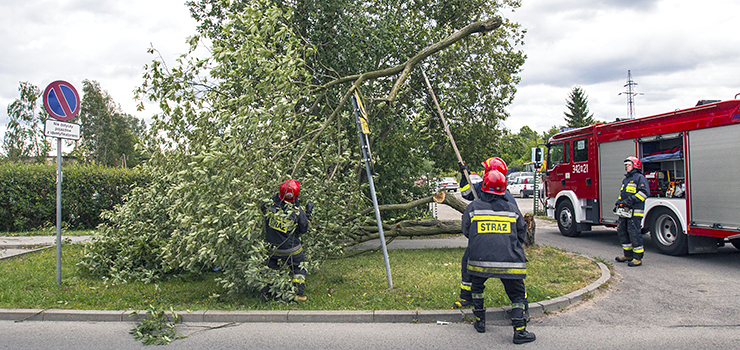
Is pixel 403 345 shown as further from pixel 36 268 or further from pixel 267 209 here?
pixel 36 268

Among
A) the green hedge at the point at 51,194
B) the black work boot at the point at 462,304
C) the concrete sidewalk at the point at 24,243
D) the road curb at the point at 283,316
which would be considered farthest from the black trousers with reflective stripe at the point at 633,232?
the concrete sidewalk at the point at 24,243

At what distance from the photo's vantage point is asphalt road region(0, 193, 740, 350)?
429 centimetres

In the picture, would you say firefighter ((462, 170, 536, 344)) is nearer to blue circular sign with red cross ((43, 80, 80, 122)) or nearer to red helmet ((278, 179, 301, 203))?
red helmet ((278, 179, 301, 203))

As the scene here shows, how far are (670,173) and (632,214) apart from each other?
5.90ft

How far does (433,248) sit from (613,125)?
5.01m

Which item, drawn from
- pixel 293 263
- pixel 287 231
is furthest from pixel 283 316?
pixel 287 231

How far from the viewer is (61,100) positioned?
6266 millimetres

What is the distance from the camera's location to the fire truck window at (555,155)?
11.9 m

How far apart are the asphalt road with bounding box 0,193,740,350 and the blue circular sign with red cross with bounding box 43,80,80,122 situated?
2871 millimetres

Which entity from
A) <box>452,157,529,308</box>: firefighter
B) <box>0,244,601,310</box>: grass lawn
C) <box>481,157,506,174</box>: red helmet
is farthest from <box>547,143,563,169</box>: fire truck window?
<box>481,157,506,174</box>: red helmet

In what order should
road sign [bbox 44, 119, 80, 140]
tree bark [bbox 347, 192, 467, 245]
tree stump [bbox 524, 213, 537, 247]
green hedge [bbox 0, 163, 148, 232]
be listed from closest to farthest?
road sign [bbox 44, 119, 80, 140], tree bark [bbox 347, 192, 467, 245], tree stump [bbox 524, 213, 537, 247], green hedge [bbox 0, 163, 148, 232]

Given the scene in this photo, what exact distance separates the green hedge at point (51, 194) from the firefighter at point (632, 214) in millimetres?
11425

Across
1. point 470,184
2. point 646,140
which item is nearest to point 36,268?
point 470,184

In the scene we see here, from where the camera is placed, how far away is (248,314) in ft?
16.6
